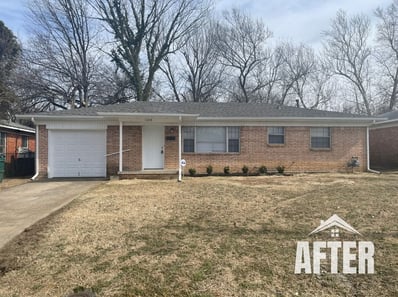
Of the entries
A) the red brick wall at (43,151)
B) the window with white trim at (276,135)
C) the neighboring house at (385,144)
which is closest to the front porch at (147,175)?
the red brick wall at (43,151)

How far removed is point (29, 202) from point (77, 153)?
5.56 meters

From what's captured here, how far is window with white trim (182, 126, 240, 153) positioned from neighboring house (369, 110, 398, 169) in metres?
8.48

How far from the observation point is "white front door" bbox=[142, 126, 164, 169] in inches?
518

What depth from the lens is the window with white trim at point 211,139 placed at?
13570mm

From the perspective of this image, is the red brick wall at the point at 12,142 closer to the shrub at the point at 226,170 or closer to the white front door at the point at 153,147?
the white front door at the point at 153,147

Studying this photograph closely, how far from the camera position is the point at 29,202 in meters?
7.69

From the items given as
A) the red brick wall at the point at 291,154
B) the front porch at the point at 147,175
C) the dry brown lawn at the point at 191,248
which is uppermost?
the red brick wall at the point at 291,154

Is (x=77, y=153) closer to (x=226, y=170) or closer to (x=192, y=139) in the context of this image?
(x=192, y=139)

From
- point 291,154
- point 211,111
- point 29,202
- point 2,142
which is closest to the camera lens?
point 29,202

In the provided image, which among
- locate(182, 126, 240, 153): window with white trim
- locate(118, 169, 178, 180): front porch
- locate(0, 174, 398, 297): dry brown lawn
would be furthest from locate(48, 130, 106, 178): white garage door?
locate(0, 174, 398, 297): dry brown lawn

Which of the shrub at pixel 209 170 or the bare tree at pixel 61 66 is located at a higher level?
the bare tree at pixel 61 66

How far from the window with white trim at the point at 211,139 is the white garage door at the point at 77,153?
Answer: 3.72 metres

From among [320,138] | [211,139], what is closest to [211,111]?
[211,139]

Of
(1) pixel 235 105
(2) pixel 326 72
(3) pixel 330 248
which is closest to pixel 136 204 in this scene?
(3) pixel 330 248
